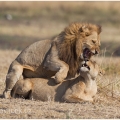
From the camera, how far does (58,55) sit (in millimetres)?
9906

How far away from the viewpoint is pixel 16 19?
31.2 meters

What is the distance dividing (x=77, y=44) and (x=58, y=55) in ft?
1.22

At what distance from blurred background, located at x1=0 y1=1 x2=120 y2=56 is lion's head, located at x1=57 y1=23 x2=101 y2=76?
34.2ft

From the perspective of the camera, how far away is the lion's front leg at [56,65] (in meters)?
9.71

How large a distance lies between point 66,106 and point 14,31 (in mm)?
17519

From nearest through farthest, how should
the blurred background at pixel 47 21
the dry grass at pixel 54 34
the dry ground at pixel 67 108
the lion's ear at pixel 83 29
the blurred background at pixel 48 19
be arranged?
the dry ground at pixel 67 108
the dry grass at pixel 54 34
the lion's ear at pixel 83 29
the blurred background at pixel 47 21
the blurred background at pixel 48 19

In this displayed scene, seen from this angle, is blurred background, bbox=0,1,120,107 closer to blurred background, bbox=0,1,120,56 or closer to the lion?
blurred background, bbox=0,1,120,56

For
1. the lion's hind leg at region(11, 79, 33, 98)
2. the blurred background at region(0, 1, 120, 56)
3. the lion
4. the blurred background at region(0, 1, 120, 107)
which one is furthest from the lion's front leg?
the blurred background at region(0, 1, 120, 56)

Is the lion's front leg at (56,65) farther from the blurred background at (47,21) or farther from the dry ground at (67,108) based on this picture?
the blurred background at (47,21)

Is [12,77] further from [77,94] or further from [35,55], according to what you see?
[77,94]

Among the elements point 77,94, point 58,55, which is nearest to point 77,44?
point 58,55

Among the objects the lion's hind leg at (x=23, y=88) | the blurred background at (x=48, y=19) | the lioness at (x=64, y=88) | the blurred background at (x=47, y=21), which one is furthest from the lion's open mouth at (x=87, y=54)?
the blurred background at (x=48, y=19)

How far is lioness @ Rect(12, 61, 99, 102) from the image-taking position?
9.56 m

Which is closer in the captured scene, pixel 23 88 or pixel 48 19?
pixel 23 88
